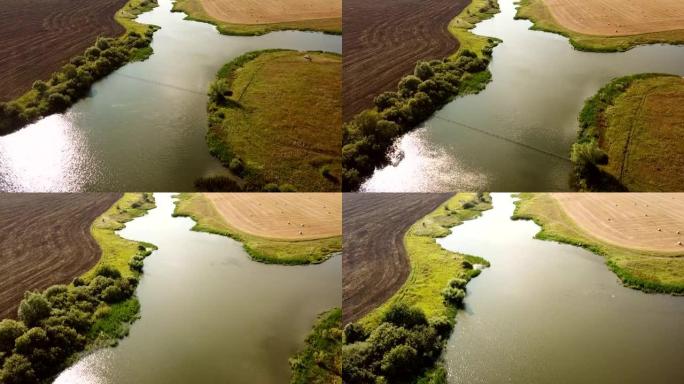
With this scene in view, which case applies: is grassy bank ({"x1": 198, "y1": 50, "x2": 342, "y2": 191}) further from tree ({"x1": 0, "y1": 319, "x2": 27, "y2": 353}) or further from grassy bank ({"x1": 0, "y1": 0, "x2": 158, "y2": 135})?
tree ({"x1": 0, "y1": 319, "x2": 27, "y2": 353})

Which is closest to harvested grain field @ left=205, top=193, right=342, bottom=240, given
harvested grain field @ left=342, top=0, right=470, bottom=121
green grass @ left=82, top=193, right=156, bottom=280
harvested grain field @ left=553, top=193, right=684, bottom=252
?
green grass @ left=82, top=193, right=156, bottom=280

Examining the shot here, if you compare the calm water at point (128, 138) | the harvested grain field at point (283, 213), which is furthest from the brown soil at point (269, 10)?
the harvested grain field at point (283, 213)

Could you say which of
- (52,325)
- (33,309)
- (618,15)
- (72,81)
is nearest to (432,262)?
(52,325)

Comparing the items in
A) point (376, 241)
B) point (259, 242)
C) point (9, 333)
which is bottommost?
point (259, 242)

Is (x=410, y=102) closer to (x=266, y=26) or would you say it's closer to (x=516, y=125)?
(x=516, y=125)

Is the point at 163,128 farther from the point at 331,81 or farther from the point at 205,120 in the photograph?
the point at 331,81

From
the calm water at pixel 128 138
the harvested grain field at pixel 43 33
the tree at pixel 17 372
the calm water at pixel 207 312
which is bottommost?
the calm water at pixel 207 312

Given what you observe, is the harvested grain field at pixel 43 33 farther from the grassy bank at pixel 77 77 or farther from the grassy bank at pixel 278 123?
the grassy bank at pixel 278 123
